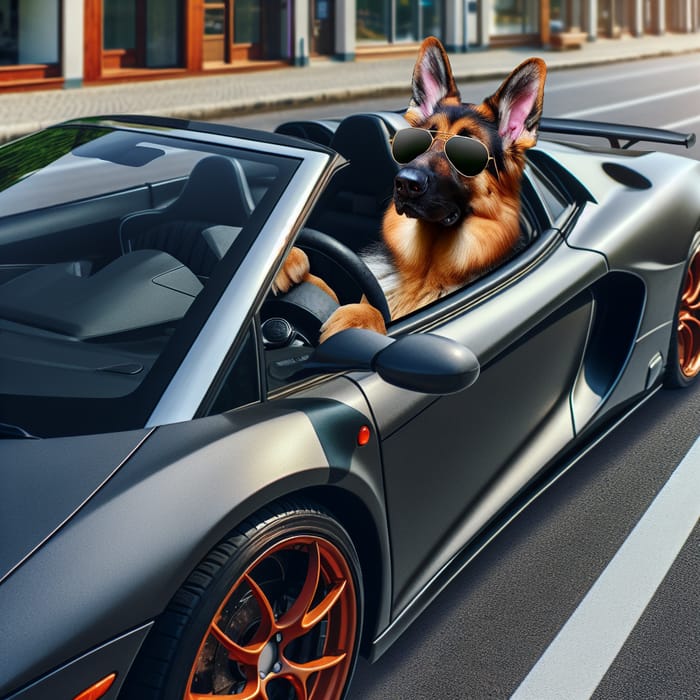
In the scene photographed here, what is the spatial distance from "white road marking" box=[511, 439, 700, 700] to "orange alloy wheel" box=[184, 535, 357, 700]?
565 mm

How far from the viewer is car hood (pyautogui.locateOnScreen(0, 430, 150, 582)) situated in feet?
6.39

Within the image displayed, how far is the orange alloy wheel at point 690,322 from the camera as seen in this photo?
4.61 meters

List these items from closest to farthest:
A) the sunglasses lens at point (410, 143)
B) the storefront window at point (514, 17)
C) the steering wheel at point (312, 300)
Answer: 1. the steering wheel at point (312, 300)
2. the sunglasses lens at point (410, 143)
3. the storefront window at point (514, 17)

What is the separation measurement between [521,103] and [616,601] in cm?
153

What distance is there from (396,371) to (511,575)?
1.22 m

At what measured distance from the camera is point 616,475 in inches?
162

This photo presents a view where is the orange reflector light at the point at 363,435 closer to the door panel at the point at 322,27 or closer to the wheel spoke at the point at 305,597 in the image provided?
the wheel spoke at the point at 305,597

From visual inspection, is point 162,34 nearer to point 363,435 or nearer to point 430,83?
point 430,83

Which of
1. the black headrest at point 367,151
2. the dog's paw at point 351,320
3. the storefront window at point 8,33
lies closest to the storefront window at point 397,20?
the storefront window at point 8,33

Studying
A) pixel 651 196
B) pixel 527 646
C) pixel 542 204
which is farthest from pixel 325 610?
pixel 651 196

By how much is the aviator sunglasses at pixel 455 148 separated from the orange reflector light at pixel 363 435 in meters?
1.07

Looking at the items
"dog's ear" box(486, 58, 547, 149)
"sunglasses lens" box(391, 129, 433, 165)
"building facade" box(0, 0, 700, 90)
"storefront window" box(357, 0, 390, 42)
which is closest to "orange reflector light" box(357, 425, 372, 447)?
"sunglasses lens" box(391, 129, 433, 165)

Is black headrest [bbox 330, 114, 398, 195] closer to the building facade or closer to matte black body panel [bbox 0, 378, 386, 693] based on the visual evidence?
matte black body panel [bbox 0, 378, 386, 693]

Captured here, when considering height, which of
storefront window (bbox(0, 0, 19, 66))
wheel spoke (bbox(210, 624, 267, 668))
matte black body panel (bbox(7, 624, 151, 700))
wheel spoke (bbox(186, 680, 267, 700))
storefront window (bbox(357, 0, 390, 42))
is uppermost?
storefront window (bbox(357, 0, 390, 42))
